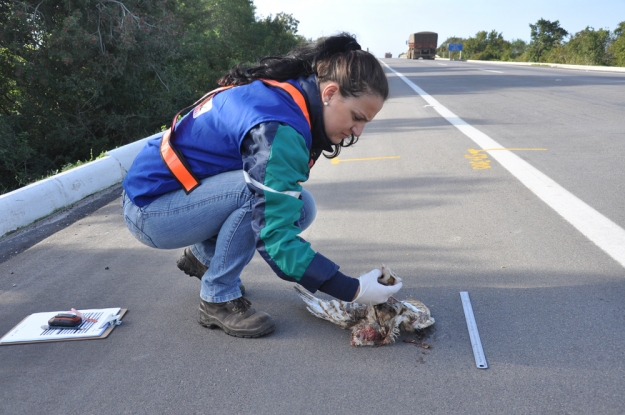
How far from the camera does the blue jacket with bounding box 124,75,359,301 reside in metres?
2.23

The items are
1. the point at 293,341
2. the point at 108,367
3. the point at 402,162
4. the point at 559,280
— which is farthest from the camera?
the point at 402,162

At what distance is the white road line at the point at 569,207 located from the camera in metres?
3.70

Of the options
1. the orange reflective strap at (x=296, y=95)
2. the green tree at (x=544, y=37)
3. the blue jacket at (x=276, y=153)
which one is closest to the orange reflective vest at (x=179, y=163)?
the blue jacket at (x=276, y=153)

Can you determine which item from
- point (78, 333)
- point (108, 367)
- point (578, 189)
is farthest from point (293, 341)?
point (578, 189)

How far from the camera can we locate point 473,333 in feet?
8.69

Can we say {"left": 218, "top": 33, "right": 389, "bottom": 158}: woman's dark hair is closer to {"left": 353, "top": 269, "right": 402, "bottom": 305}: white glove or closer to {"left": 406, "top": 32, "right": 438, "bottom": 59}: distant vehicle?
{"left": 353, "top": 269, "right": 402, "bottom": 305}: white glove

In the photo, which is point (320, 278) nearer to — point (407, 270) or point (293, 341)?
point (293, 341)

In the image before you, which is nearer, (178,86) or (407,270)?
(407,270)

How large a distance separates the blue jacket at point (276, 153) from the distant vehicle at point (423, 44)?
65.9 m

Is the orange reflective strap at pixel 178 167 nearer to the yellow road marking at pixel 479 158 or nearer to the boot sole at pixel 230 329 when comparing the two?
the boot sole at pixel 230 329

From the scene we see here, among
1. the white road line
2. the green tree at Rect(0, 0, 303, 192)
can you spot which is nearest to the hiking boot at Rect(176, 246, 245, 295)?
the white road line

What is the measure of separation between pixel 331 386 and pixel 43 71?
9.71 metres

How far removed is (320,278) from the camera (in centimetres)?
231

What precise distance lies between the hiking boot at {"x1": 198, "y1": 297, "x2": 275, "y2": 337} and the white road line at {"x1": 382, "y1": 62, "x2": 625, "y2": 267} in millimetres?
2172
